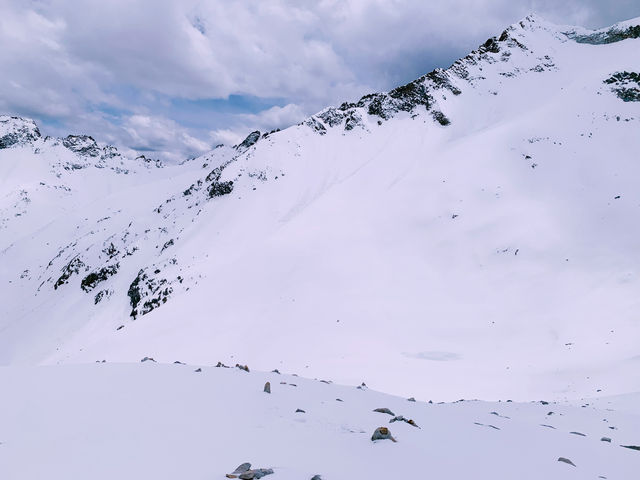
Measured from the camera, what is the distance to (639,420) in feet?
36.3

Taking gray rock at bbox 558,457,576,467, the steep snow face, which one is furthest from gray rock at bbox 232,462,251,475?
the steep snow face

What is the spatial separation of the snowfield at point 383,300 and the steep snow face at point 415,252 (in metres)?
0.23

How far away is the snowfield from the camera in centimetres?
554

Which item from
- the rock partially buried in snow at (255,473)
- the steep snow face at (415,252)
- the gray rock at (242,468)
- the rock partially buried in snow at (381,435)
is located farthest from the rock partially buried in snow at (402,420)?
the steep snow face at (415,252)

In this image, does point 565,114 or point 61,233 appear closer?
point 565,114

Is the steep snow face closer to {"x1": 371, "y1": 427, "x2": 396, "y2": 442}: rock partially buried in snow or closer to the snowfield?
the snowfield

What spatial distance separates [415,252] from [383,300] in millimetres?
7816

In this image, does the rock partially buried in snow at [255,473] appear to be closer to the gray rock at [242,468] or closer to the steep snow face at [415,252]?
the gray rock at [242,468]

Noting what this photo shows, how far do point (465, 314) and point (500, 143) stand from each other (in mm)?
26702

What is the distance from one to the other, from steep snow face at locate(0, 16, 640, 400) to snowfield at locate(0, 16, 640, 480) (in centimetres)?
23

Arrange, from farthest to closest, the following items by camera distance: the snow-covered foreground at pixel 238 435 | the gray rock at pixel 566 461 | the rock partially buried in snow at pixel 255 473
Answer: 1. the gray rock at pixel 566 461
2. the snow-covered foreground at pixel 238 435
3. the rock partially buried in snow at pixel 255 473

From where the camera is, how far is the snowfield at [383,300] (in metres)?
5.54

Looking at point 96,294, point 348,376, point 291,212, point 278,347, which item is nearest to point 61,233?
point 96,294

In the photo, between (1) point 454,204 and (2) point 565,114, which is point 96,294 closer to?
(1) point 454,204
